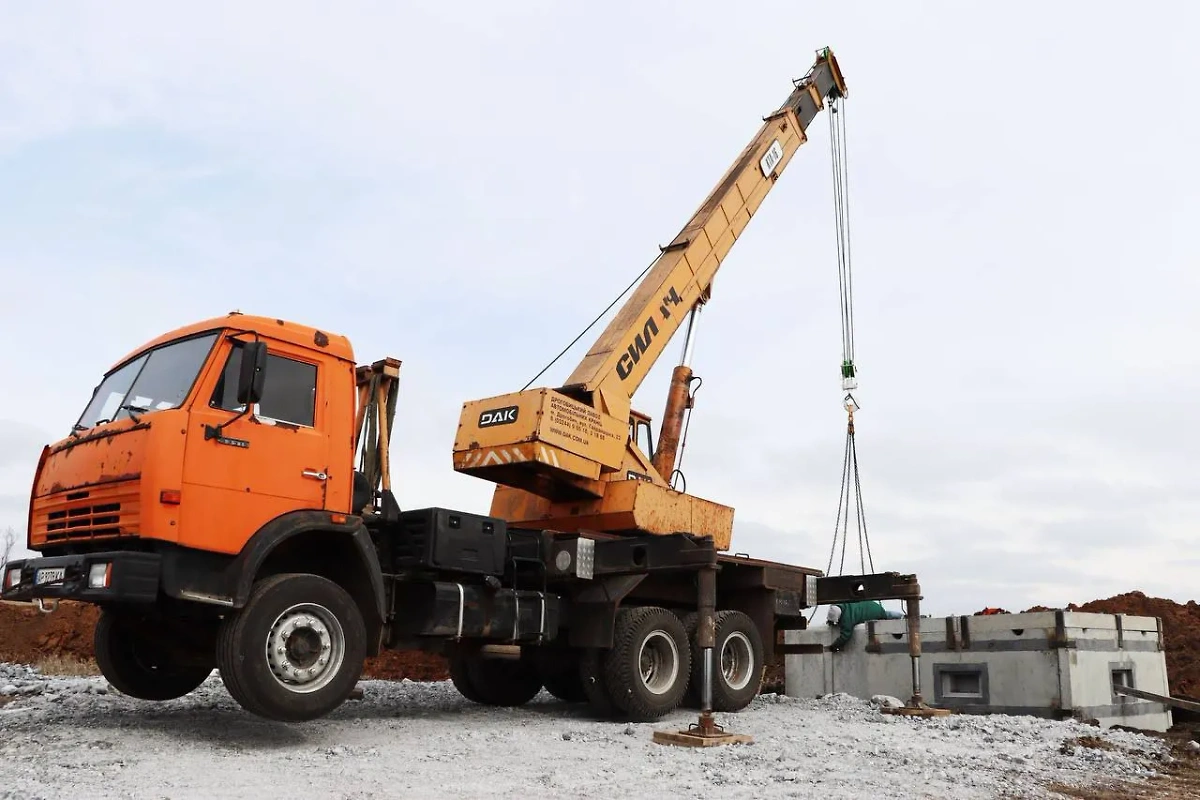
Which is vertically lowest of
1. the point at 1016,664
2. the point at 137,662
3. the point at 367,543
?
the point at 137,662

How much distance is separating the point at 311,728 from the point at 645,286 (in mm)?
6342

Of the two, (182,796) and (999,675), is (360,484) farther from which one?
(999,675)

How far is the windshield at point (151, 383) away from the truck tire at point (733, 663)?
18.9ft

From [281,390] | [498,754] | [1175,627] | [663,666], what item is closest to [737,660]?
[663,666]

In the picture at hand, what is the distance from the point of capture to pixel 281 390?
783cm

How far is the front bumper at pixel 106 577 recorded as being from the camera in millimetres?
6828

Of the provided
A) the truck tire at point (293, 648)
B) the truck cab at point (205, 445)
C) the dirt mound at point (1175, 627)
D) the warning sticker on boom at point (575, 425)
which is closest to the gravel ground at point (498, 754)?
the truck tire at point (293, 648)

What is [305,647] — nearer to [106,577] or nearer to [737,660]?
[106,577]

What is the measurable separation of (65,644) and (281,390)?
46.6 feet

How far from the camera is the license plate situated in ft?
23.2

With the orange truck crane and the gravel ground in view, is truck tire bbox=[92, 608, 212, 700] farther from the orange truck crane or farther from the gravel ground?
the gravel ground

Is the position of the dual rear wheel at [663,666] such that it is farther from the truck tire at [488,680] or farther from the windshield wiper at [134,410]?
the windshield wiper at [134,410]

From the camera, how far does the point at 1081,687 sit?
11.3 m

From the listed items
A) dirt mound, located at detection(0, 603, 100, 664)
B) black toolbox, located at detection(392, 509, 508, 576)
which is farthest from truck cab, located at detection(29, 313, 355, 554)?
dirt mound, located at detection(0, 603, 100, 664)
